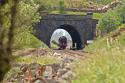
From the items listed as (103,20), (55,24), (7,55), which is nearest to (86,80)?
(7,55)

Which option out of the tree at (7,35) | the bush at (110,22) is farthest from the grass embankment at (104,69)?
the bush at (110,22)

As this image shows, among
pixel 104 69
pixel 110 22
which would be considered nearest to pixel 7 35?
pixel 104 69

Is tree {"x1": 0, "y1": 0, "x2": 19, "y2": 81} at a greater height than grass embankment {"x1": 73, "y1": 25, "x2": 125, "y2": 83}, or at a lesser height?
greater

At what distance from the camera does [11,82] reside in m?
22.5

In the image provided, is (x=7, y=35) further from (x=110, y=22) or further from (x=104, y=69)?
(x=110, y=22)

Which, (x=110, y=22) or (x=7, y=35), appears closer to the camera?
(x=7, y=35)

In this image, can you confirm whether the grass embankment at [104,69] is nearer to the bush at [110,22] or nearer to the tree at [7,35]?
the tree at [7,35]

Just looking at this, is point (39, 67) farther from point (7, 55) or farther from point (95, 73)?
point (7, 55)

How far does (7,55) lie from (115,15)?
6445cm

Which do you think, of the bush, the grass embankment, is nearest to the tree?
the grass embankment

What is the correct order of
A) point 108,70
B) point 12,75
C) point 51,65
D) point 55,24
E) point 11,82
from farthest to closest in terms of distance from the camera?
point 55,24
point 51,65
point 12,75
point 11,82
point 108,70

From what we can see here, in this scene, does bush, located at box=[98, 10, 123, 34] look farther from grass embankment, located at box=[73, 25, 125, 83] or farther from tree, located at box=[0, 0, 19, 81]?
tree, located at box=[0, 0, 19, 81]

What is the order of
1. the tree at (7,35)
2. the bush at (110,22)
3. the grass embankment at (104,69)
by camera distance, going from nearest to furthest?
the tree at (7,35) → the grass embankment at (104,69) → the bush at (110,22)

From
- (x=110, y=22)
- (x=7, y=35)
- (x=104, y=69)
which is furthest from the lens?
(x=110, y=22)
